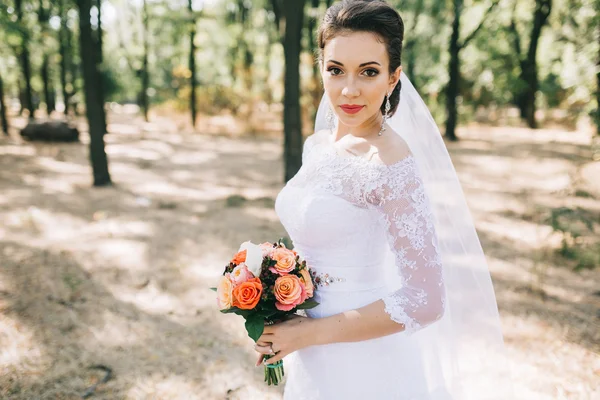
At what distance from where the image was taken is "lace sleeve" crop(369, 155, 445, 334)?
155 cm

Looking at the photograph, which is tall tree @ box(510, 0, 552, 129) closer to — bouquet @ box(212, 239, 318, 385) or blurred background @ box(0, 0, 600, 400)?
blurred background @ box(0, 0, 600, 400)

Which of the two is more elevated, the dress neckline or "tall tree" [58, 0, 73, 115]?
the dress neckline

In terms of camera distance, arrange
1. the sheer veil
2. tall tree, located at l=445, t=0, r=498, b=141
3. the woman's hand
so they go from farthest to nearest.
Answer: tall tree, located at l=445, t=0, r=498, b=141 < the sheer veil < the woman's hand

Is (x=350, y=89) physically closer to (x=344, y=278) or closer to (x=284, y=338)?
(x=344, y=278)

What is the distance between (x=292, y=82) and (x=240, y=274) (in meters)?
7.18

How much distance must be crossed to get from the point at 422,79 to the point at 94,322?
21737 millimetres

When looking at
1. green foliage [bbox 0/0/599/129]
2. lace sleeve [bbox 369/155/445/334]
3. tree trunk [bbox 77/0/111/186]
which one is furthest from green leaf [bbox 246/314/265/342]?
green foliage [bbox 0/0/599/129]

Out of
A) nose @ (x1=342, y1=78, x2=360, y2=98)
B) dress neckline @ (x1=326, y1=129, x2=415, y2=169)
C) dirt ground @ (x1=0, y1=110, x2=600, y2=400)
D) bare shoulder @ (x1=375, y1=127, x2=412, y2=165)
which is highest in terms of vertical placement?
nose @ (x1=342, y1=78, x2=360, y2=98)

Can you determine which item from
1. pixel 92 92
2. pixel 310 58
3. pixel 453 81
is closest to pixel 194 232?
pixel 92 92

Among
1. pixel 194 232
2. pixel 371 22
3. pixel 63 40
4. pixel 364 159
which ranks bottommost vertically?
pixel 194 232

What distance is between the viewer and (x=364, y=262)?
1.82 m

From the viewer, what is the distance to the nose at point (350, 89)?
167cm

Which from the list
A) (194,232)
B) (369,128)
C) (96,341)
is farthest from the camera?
(194,232)

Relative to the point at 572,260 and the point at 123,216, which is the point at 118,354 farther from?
the point at 572,260
